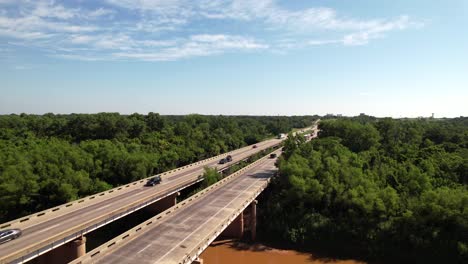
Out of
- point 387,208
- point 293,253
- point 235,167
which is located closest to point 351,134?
point 235,167

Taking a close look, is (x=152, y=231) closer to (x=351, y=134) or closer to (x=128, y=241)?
(x=128, y=241)

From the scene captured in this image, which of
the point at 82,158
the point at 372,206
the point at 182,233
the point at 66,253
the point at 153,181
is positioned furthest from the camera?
the point at 82,158

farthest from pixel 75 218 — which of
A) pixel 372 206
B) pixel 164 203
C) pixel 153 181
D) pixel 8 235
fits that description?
pixel 372 206

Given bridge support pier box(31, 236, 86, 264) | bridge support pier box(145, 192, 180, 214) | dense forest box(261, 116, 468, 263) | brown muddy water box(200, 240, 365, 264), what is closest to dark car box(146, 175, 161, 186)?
bridge support pier box(145, 192, 180, 214)

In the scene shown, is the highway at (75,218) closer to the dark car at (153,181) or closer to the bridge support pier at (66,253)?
Result: the dark car at (153,181)

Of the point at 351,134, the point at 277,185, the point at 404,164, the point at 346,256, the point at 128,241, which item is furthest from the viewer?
the point at 351,134

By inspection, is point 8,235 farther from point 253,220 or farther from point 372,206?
point 372,206

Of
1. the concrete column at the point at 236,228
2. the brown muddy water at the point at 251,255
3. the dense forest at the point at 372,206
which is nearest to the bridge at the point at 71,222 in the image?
the concrete column at the point at 236,228

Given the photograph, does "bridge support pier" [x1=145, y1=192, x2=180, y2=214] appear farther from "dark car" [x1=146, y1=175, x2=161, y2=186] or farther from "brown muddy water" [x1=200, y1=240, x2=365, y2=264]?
"brown muddy water" [x1=200, y1=240, x2=365, y2=264]
